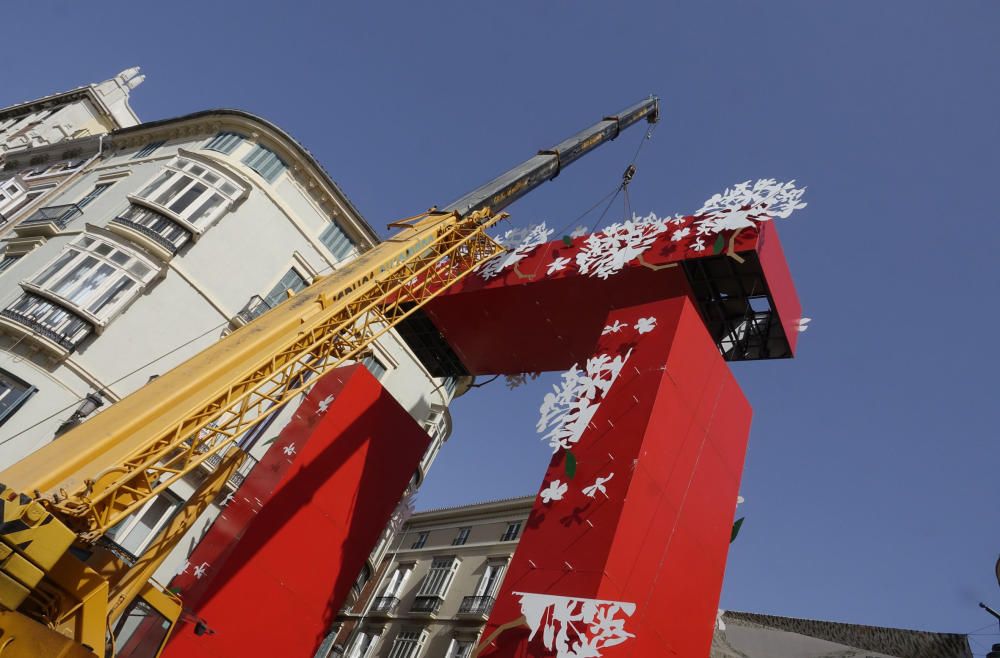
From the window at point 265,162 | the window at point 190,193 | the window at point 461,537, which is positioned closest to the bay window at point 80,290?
the window at point 190,193

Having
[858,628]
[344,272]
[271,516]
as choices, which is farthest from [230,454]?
[858,628]

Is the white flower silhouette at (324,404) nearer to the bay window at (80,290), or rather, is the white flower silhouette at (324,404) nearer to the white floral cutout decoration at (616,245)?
the white floral cutout decoration at (616,245)

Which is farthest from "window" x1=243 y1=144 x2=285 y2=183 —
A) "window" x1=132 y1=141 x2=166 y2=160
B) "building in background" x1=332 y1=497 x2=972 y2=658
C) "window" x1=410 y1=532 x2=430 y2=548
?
"window" x1=410 y1=532 x2=430 y2=548

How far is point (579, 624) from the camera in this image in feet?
34.2

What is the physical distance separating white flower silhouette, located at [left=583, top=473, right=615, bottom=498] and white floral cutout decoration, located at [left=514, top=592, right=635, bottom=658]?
1.89m

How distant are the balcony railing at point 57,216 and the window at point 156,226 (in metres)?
3.14

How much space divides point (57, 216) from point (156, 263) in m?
6.09

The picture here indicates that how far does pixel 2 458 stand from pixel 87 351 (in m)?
3.68

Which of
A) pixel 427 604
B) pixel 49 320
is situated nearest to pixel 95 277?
pixel 49 320

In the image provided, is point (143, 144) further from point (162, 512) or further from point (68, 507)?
point (68, 507)

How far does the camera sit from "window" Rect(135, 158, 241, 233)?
24609 millimetres

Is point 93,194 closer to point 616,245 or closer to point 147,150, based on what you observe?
point 147,150

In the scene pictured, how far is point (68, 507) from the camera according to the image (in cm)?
841

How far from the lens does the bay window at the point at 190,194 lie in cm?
2447
